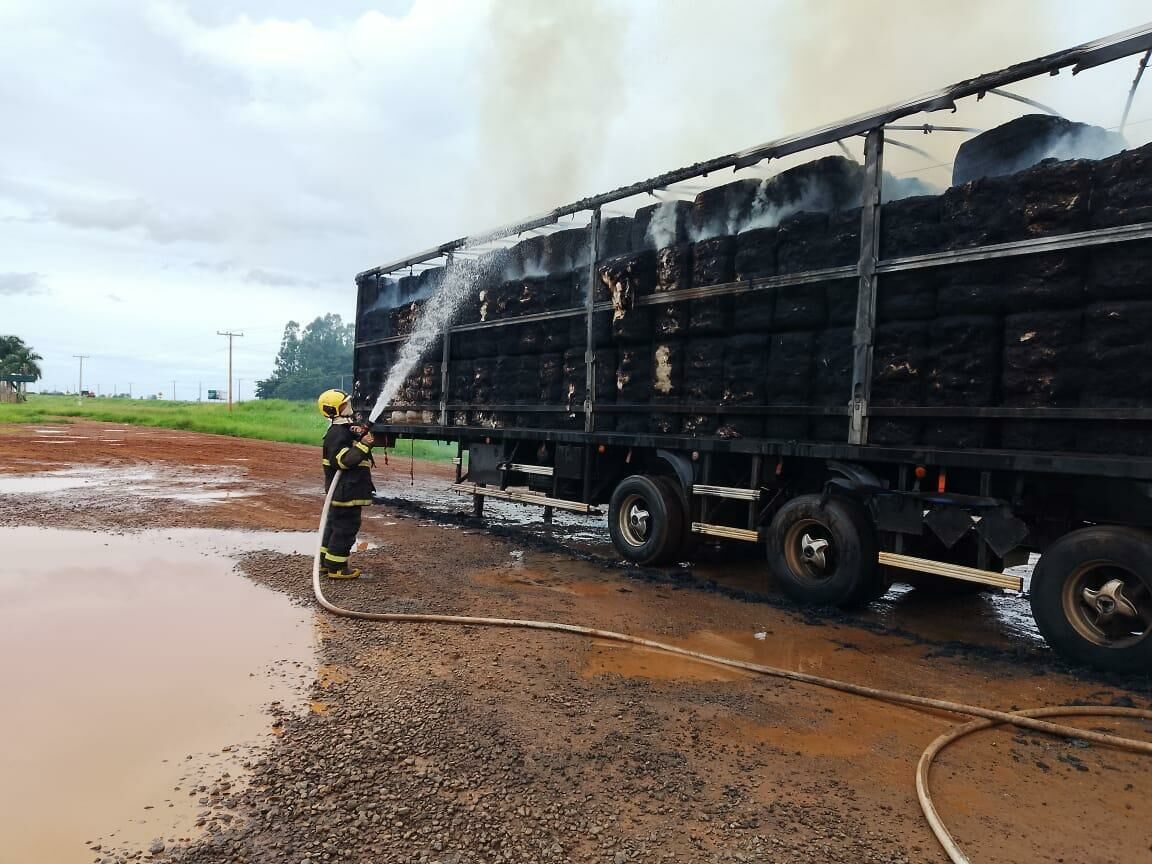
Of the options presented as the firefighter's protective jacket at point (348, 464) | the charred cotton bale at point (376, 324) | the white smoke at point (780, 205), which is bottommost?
the firefighter's protective jacket at point (348, 464)

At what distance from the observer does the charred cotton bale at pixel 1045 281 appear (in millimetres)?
4496

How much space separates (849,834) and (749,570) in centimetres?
496

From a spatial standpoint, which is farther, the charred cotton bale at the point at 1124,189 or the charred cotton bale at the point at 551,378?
the charred cotton bale at the point at 551,378

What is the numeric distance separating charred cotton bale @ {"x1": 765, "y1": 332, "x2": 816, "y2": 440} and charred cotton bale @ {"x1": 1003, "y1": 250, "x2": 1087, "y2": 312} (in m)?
1.47

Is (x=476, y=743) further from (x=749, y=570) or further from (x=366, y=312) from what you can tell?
(x=366, y=312)

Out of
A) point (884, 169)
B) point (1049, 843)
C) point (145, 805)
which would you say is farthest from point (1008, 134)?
point (145, 805)

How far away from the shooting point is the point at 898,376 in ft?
17.6

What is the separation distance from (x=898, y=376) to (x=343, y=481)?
4.51m

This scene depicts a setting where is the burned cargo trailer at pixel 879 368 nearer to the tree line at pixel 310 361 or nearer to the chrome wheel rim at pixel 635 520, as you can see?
the chrome wheel rim at pixel 635 520

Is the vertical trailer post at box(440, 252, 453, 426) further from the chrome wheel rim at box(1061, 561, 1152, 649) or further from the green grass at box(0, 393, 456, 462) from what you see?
the green grass at box(0, 393, 456, 462)

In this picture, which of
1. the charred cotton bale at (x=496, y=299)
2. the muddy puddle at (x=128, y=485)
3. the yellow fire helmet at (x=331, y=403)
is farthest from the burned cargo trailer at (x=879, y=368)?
the muddy puddle at (x=128, y=485)

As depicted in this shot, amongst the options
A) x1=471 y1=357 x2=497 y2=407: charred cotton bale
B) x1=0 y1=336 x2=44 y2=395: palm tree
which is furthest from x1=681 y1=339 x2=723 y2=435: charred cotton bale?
x1=0 y1=336 x2=44 y2=395: palm tree

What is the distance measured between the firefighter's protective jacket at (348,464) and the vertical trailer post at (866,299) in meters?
3.97

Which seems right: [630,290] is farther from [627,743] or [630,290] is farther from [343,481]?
[627,743]
